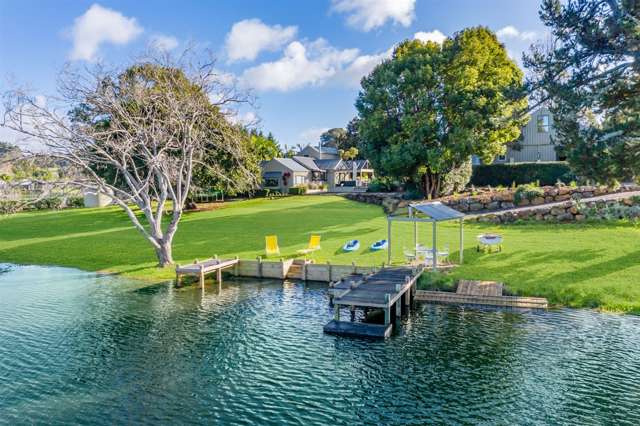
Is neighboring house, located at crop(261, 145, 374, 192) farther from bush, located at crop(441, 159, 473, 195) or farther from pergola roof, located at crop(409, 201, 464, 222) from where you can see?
pergola roof, located at crop(409, 201, 464, 222)

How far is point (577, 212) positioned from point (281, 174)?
154 ft

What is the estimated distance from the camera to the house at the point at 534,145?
166ft

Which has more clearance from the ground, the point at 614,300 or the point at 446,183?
the point at 446,183

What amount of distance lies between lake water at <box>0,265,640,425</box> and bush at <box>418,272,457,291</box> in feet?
5.93

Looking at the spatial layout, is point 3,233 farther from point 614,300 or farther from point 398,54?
point 614,300

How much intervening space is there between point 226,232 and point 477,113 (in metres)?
21.5

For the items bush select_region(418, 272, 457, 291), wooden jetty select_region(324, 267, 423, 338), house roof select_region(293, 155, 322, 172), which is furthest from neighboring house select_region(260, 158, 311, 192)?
wooden jetty select_region(324, 267, 423, 338)

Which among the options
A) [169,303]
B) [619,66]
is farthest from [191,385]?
[619,66]

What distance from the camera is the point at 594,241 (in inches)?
958

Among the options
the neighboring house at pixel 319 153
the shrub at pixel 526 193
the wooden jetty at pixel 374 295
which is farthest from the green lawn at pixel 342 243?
the neighboring house at pixel 319 153

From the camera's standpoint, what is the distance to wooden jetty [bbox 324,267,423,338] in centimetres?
1547

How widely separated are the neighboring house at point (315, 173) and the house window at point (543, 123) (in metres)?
24.6

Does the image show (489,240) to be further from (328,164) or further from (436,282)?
(328,164)

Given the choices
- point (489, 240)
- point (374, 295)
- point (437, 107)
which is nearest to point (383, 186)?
point (437, 107)
